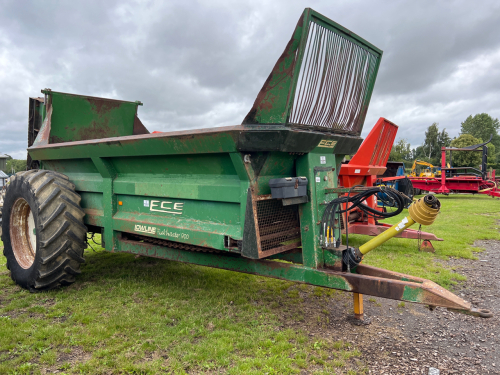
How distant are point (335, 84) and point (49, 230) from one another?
11.3 feet

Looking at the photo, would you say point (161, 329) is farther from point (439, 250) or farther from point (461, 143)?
point (461, 143)

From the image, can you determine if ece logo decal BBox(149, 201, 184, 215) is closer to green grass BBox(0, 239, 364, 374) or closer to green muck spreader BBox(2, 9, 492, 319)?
green muck spreader BBox(2, 9, 492, 319)

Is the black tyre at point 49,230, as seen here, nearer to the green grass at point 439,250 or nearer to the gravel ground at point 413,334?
the gravel ground at point 413,334

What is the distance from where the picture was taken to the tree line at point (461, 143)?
4573cm

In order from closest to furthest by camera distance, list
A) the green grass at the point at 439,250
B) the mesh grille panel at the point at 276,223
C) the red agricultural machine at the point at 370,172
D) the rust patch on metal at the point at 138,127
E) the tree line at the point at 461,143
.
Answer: the mesh grille panel at the point at 276,223 < the green grass at the point at 439,250 < the red agricultural machine at the point at 370,172 < the rust patch on metal at the point at 138,127 < the tree line at the point at 461,143

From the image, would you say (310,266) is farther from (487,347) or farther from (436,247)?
(436,247)

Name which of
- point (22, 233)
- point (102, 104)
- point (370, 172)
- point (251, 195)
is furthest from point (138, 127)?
point (370, 172)

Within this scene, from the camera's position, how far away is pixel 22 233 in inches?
179

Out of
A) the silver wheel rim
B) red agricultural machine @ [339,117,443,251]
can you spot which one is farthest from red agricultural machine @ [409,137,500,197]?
the silver wheel rim

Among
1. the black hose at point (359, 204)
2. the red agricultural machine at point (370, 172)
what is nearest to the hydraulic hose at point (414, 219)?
the black hose at point (359, 204)

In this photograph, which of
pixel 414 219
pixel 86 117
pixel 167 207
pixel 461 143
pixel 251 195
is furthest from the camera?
pixel 461 143

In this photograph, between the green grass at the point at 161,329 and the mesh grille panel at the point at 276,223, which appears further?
the mesh grille panel at the point at 276,223

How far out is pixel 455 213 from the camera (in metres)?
11.6

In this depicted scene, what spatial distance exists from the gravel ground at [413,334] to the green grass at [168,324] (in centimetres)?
11
